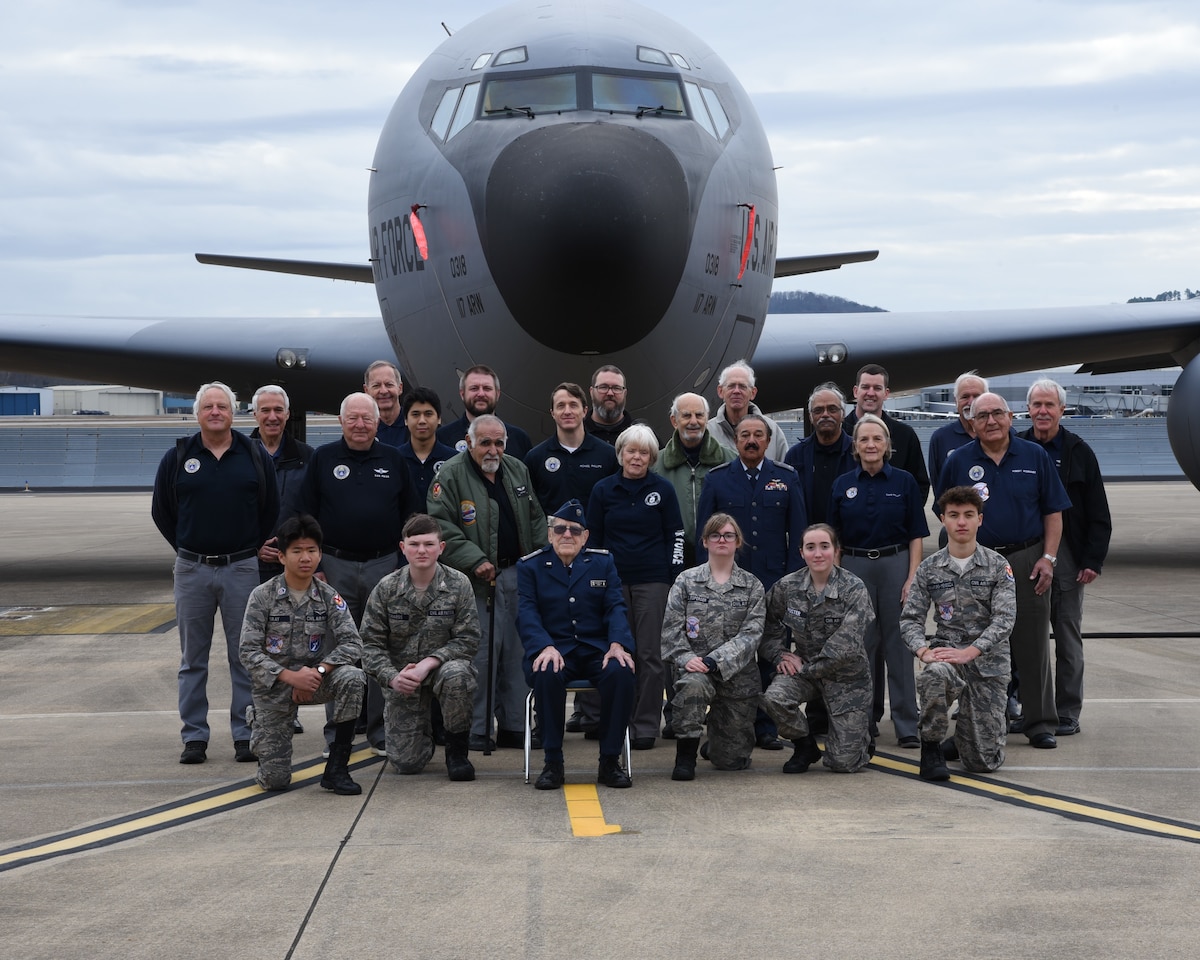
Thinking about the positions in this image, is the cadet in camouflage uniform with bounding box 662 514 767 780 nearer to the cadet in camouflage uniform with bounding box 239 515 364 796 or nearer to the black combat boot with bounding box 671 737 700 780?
the black combat boot with bounding box 671 737 700 780

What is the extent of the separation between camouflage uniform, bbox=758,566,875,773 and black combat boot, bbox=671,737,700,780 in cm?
42

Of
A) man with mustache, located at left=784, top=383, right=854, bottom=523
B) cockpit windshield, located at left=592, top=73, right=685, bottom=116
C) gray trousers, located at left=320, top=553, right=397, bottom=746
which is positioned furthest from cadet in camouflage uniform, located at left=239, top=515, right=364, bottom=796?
cockpit windshield, located at left=592, top=73, right=685, bottom=116

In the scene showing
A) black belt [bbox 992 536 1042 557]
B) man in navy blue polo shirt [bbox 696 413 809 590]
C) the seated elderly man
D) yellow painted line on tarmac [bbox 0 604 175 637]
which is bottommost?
yellow painted line on tarmac [bbox 0 604 175 637]

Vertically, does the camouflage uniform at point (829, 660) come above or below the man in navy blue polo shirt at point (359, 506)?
below

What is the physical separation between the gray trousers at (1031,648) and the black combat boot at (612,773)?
2.23m

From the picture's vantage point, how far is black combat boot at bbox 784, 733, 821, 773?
6.22 meters

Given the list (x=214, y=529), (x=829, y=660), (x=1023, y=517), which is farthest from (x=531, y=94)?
(x=829, y=660)

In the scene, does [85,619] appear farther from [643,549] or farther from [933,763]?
[933,763]

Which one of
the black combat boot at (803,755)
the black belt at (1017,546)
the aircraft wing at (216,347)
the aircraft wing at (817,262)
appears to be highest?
the aircraft wing at (817,262)

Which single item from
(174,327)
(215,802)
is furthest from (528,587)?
(174,327)

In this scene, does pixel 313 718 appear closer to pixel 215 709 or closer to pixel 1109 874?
pixel 215 709

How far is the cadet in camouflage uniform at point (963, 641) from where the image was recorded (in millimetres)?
6109

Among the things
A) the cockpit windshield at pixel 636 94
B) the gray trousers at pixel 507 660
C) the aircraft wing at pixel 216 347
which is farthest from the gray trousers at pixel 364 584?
the aircraft wing at pixel 216 347

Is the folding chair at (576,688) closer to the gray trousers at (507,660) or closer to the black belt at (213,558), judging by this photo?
Result: the gray trousers at (507,660)
